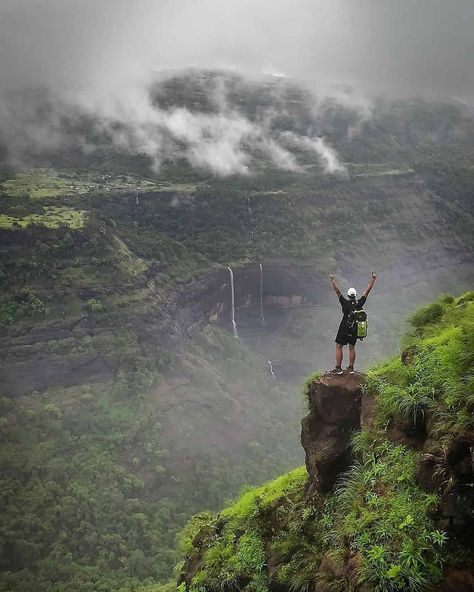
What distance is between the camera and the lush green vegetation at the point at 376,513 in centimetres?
750

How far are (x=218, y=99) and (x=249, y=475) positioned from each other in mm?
108868

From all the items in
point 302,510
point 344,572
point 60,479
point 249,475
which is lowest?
point 249,475

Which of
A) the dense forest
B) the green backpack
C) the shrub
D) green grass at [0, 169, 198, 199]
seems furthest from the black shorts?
green grass at [0, 169, 198, 199]

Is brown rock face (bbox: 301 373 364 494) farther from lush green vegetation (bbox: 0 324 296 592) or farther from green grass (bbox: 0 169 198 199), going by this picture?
green grass (bbox: 0 169 198 199)

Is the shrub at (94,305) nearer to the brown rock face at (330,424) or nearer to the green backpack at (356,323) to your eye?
the green backpack at (356,323)

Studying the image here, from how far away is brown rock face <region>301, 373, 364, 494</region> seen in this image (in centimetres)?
1104

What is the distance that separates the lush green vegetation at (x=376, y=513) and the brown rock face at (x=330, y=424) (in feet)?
1.14

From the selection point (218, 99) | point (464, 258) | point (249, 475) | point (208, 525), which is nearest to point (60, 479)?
point (249, 475)

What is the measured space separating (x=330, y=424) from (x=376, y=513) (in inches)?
136

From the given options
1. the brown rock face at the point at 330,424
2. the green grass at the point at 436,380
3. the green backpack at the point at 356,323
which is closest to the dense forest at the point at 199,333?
the green grass at the point at 436,380

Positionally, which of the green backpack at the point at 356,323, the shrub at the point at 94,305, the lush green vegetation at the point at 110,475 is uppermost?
the green backpack at the point at 356,323

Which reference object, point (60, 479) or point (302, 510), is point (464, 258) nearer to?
point (60, 479)

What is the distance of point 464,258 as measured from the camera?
120312mm

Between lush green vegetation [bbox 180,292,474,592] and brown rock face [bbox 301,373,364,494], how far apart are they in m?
0.35
